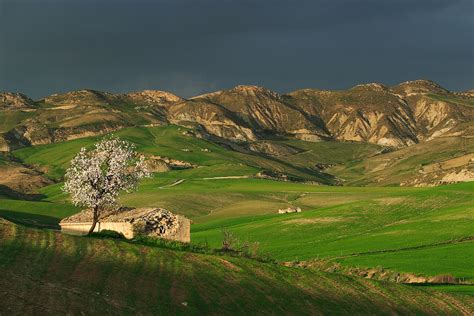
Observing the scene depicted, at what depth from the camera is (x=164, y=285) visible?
30.7 m

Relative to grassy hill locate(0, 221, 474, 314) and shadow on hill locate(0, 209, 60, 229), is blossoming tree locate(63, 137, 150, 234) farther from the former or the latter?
shadow on hill locate(0, 209, 60, 229)

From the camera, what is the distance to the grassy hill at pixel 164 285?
2552cm

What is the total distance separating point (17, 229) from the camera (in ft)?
120

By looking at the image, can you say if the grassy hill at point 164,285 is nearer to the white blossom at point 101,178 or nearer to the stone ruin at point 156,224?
the stone ruin at point 156,224

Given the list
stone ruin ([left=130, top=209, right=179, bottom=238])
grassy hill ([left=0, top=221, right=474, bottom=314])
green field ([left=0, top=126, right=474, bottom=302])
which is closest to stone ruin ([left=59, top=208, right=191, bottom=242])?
stone ruin ([left=130, top=209, right=179, bottom=238])

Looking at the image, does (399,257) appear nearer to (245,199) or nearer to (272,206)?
(272,206)

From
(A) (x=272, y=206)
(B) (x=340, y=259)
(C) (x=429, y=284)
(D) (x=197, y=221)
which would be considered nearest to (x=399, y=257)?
(B) (x=340, y=259)

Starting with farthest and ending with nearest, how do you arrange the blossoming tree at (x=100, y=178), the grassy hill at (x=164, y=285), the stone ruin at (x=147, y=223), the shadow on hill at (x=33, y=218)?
the shadow on hill at (x=33, y=218) < the blossoming tree at (x=100, y=178) < the stone ruin at (x=147, y=223) < the grassy hill at (x=164, y=285)

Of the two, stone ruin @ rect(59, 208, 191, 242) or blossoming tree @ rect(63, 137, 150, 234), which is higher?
blossoming tree @ rect(63, 137, 150, 234)

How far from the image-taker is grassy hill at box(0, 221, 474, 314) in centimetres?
2552

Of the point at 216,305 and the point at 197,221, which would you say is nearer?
the point at 216,305

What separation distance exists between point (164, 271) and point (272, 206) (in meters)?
120

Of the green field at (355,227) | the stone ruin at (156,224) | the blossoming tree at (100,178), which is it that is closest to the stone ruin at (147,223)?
the stone ruin at (156,224)

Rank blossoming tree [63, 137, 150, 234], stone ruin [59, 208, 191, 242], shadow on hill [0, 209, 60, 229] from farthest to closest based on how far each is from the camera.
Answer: shadow on hill [0, 209, 60, 229]
blossoming tree [63, 137, 150, 234]
stone ruin [59, 208, 191, 242]
